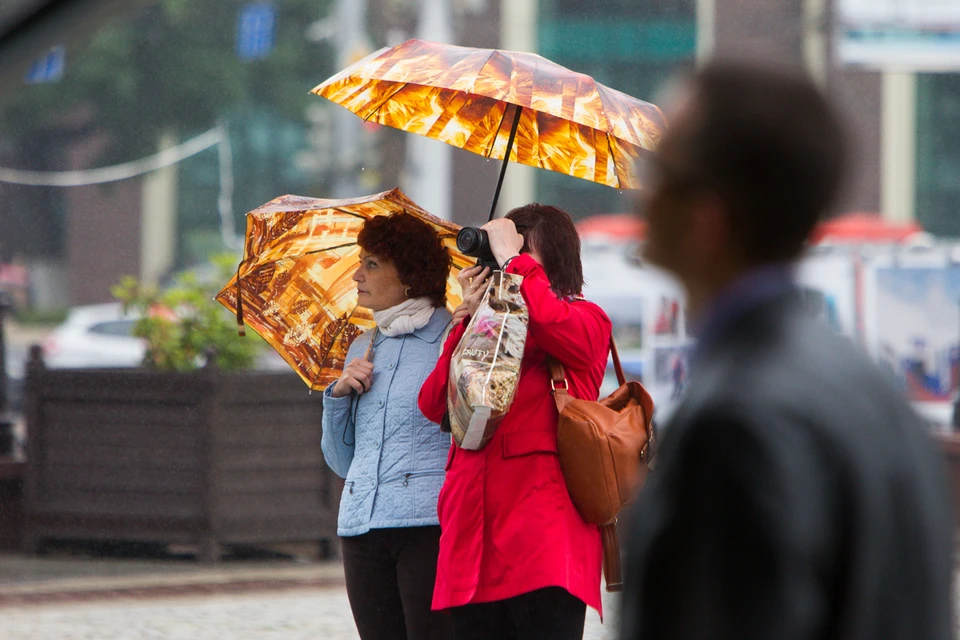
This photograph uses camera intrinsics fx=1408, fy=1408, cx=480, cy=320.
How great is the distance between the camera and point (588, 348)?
3.36 meters

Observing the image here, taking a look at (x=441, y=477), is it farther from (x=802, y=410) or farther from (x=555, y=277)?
(x=802, y=410)

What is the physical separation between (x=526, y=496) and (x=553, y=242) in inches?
24.8

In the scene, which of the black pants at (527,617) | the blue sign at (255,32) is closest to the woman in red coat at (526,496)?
the black pants at (527,617)

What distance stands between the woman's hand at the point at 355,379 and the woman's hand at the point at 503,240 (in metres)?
0.60

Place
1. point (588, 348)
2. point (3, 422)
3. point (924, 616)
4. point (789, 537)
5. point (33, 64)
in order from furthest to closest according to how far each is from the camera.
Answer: point (3, 422), point (588, 348), point (33, 64), point (924, 616), point (789, 537)

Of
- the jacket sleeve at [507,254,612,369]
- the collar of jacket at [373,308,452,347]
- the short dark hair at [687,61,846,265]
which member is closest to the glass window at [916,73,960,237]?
the collar of jacket at [373,308,452,347]

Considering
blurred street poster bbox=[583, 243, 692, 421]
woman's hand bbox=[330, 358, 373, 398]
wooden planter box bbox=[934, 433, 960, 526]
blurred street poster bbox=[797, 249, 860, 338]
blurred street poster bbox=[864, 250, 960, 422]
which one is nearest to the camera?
woman's hand bbox=[330, 358, 373, 398]

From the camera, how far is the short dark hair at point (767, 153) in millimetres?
1447

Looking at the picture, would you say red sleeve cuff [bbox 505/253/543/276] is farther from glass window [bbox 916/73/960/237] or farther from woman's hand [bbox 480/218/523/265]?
glass window [bbox 916/73/960/237]

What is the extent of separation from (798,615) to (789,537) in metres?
0.08

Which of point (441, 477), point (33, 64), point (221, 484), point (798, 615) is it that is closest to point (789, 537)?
point (798, 615)

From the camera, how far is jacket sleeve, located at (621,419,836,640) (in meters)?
1.33

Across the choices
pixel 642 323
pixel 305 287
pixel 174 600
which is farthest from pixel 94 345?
pixel 305 287

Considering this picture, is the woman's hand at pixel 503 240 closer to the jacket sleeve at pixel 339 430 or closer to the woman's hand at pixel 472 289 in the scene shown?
the woman's hand at pixel 472 289
